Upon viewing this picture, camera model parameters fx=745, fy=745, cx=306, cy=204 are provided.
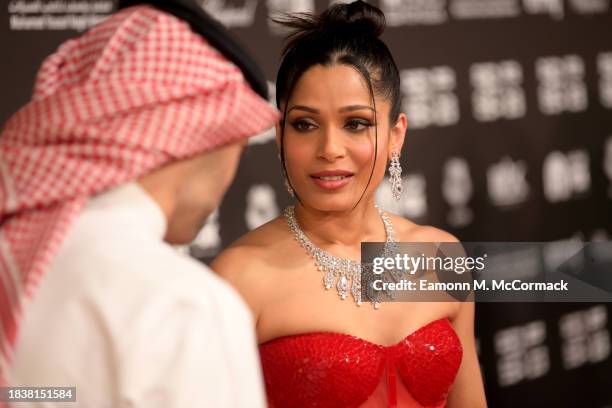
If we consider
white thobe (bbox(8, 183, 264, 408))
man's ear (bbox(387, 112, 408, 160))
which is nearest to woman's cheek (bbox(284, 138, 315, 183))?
man's ear (bbox(387, 112, 408, 160))

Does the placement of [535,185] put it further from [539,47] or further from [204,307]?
[204,307]

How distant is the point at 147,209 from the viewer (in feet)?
3.35

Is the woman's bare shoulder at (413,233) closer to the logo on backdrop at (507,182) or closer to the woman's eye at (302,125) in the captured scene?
the woman's eye at (302,125)

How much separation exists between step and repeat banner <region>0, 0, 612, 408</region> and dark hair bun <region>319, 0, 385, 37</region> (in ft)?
1.42

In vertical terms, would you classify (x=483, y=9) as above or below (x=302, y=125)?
above

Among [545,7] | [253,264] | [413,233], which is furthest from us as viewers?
[545,7]

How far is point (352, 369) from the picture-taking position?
5.46ft

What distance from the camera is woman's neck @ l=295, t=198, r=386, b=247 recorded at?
5.84 ft

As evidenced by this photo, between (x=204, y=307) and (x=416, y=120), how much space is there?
1.55 meters

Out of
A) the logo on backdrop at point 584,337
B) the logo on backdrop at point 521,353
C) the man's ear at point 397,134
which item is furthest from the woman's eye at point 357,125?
the logo on backdrop at point 584,337

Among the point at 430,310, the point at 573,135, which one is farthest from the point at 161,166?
the point at 573,135

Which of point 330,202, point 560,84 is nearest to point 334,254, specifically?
→ point 330,202

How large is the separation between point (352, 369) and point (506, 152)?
3.64ft

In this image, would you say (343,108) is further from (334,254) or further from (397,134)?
(334,254)
